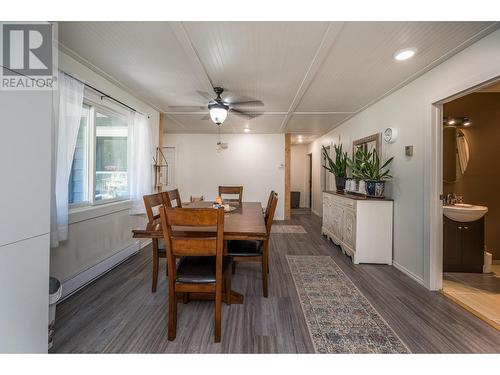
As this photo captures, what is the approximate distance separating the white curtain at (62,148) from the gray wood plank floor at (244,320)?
2.50 ft

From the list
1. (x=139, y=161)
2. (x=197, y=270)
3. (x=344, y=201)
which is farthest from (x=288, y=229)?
(x=197, y=270)

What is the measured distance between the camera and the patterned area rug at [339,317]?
4.85 feet

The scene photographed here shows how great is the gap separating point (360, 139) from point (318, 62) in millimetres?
2092

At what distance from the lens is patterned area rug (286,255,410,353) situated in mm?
1479

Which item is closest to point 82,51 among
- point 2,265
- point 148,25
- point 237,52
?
point 148,25

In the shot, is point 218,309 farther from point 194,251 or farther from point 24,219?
point 24,219

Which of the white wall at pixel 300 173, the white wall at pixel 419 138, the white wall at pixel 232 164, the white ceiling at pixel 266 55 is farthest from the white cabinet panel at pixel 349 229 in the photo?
the white wall at pixel 300 173

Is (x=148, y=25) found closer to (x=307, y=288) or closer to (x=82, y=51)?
(x=82, y=51)

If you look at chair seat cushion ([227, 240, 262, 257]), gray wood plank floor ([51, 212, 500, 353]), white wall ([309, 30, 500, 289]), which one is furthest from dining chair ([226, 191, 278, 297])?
white wall ([309, 30, 500, 289])

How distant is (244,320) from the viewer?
174cm

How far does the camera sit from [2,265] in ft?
3.28

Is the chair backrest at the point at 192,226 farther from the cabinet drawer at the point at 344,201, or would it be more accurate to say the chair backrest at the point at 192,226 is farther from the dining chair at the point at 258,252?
the cabinet drawer at the point at 344,201

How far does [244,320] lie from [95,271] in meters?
1.90

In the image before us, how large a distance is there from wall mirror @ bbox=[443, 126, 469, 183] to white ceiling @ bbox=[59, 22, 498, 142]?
1161 millimetres
